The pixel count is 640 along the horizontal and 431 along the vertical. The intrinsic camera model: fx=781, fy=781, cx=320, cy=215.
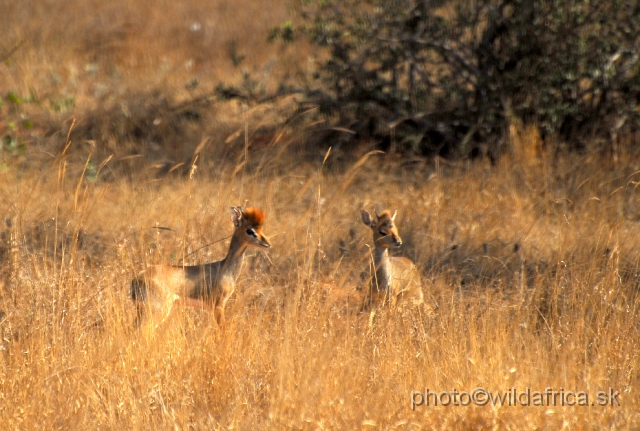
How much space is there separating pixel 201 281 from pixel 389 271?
150 centimetres

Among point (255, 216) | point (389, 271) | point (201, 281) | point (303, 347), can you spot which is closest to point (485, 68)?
point (389, 271)

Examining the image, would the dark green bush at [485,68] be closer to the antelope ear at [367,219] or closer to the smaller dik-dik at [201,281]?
the antelope ear at [367,219]

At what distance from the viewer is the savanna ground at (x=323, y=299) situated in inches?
150

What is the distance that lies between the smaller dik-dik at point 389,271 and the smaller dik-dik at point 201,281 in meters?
0.96

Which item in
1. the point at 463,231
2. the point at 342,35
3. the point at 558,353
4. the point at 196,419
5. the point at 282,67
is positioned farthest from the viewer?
the point at 282,67

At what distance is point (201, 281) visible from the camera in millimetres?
5438

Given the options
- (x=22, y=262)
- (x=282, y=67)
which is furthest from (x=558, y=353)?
(x=282, y=67)

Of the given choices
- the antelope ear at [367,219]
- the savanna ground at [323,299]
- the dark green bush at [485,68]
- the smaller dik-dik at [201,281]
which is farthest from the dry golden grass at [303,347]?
the dark green bush at [485,68]

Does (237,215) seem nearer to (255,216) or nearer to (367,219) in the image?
(255,216)

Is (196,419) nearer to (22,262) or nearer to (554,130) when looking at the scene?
(22,262)

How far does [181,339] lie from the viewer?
13.9 feet

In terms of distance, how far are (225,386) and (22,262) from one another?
2119 mm

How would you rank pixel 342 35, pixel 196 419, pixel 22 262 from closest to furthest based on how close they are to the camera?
pixel 196 419 → pixel 22 262 → pixel 342 35

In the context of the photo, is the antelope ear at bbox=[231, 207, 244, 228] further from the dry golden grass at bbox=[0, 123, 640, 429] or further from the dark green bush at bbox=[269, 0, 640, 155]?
the dark green bush at bbox=[269, 0, 640, 155]
